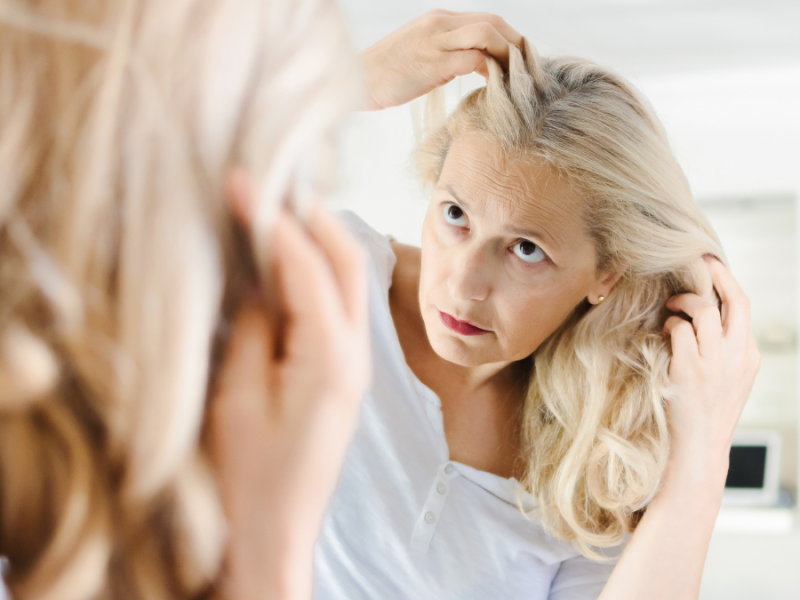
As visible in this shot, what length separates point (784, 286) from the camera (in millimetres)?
2465

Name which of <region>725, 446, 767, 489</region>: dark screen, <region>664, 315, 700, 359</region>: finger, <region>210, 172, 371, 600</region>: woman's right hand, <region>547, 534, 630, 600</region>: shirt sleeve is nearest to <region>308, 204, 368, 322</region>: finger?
<region>210, 172, 371, 600</region>: woman's right hand

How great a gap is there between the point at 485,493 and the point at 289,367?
0.84 meters

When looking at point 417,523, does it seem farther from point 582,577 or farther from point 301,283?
point 301,283

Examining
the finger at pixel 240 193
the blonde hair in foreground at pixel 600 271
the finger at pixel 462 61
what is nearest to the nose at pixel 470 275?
the blonde hair in foreground at pixel 600 271

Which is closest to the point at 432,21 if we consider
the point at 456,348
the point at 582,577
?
the point at 456,348

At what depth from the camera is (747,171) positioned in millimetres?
2527

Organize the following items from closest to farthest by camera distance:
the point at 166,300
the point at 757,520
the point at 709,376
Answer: the point at 166,300 < the point at 709,376 < the point at 757,520

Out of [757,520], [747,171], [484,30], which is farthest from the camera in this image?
[747,171]

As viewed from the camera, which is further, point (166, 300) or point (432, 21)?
point (432, 21)

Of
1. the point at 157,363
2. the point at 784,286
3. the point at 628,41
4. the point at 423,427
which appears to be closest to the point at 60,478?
the point at 157,363

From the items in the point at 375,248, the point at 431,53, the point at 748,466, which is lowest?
the point at 748,466

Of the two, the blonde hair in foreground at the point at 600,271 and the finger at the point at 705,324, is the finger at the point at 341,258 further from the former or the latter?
the finger at the point at 705,324

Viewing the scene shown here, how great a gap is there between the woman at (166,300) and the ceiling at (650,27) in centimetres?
187

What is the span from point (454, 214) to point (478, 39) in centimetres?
26
